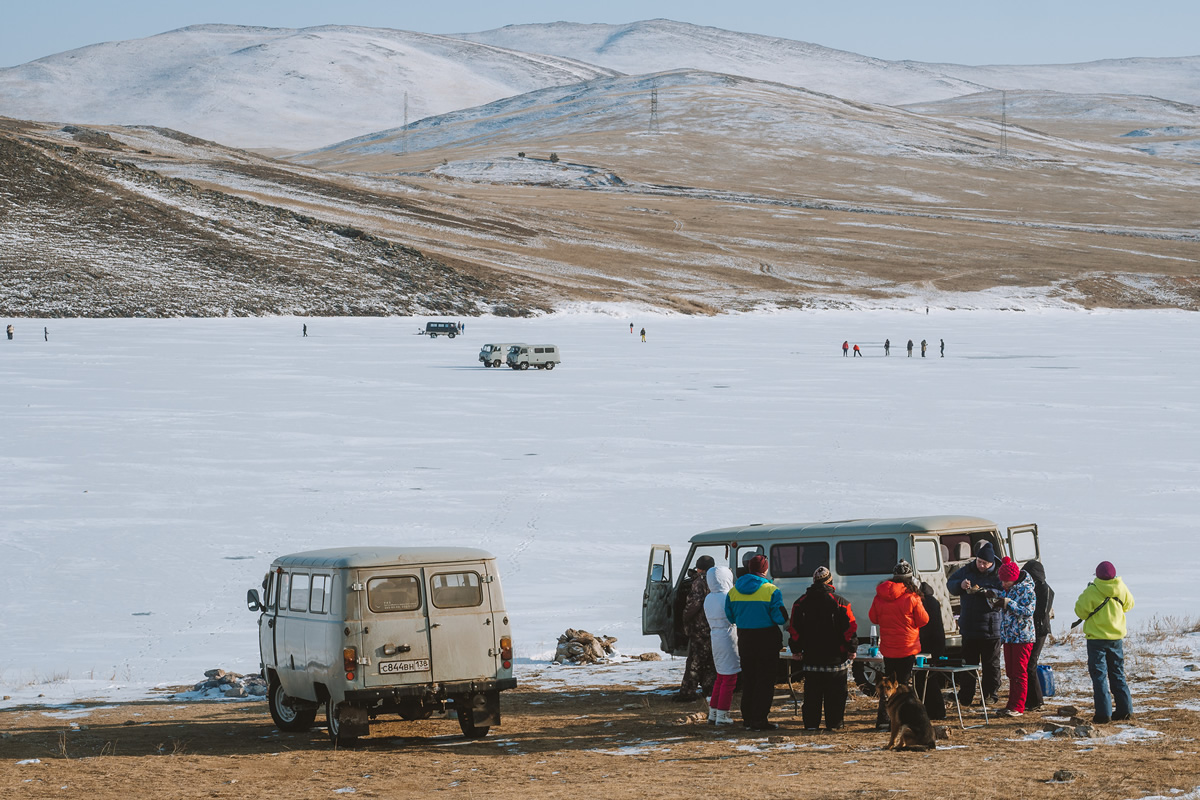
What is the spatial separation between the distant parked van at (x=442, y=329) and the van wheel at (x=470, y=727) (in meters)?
59.3

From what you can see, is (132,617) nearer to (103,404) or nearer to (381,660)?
(381,660)

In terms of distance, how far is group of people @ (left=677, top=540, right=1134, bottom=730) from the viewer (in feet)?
34.0

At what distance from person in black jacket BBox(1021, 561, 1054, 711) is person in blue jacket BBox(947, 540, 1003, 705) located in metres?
0.29

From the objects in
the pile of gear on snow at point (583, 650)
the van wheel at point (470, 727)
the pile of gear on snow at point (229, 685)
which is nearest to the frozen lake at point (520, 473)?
the pile of gear on snow at point (583, 650)

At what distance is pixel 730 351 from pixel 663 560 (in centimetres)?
4882

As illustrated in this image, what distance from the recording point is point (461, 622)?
1093cm

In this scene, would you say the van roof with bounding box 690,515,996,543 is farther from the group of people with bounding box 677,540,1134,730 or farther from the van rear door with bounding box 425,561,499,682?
the van rear door with bounding box 425,561,499,682

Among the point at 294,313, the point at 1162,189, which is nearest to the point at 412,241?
the point at 294,313

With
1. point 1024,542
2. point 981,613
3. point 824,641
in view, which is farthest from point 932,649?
point 1024,542

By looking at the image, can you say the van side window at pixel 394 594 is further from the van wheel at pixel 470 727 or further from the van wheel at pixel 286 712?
the van wheel at pixel 286 712

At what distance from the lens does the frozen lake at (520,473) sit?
55.5 ft

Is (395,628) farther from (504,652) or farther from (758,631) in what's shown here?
(758,631)

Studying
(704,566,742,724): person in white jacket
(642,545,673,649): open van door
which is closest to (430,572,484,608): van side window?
(704,566,742,724): person in white jacket

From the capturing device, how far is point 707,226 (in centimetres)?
13325
